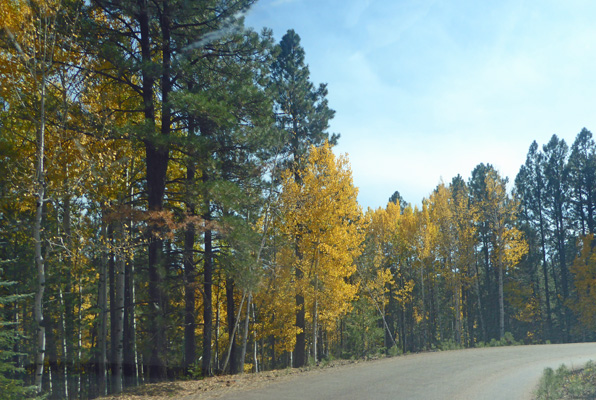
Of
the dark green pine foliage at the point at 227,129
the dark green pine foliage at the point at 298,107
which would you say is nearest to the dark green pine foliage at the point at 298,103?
the dark green pine foliage at the point at 298,107

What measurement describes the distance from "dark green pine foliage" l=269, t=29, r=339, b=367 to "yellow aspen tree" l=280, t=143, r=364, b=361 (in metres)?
1.59

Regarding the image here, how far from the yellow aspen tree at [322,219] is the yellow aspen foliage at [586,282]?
24.6m

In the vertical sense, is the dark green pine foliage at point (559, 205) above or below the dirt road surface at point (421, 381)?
above

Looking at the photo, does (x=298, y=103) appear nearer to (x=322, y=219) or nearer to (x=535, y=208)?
(x=322, y=219)

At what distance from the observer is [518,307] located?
123 ft

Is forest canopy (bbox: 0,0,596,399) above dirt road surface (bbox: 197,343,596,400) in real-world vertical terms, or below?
above

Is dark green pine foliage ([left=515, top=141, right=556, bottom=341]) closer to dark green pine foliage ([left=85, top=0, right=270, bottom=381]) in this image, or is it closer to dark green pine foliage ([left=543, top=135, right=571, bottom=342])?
dark green pine foliage ([left=543, top=135, right=571, bottom=342])

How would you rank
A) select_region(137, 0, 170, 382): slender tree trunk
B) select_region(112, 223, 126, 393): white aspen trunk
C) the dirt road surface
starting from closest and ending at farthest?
the dirt road surface → select_region(112, 223, 126, 393): white aspen trunk → select_region(137, 0, 170, 382): slender tree trunk

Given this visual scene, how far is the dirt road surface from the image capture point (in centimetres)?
929

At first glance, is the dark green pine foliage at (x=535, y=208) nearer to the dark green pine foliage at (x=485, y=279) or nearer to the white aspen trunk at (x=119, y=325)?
the dark green pine foliage at (x=485, y=279)

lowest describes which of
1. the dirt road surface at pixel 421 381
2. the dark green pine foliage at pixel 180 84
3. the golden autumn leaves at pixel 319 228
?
the dirt road surface at pixel 421 381

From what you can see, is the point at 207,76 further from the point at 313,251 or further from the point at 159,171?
the point at 313,251

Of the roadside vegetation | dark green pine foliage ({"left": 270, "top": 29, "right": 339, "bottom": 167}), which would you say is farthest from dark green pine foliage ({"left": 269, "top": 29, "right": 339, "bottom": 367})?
the roadside vegetation

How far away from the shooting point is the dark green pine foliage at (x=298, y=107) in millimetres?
20797
